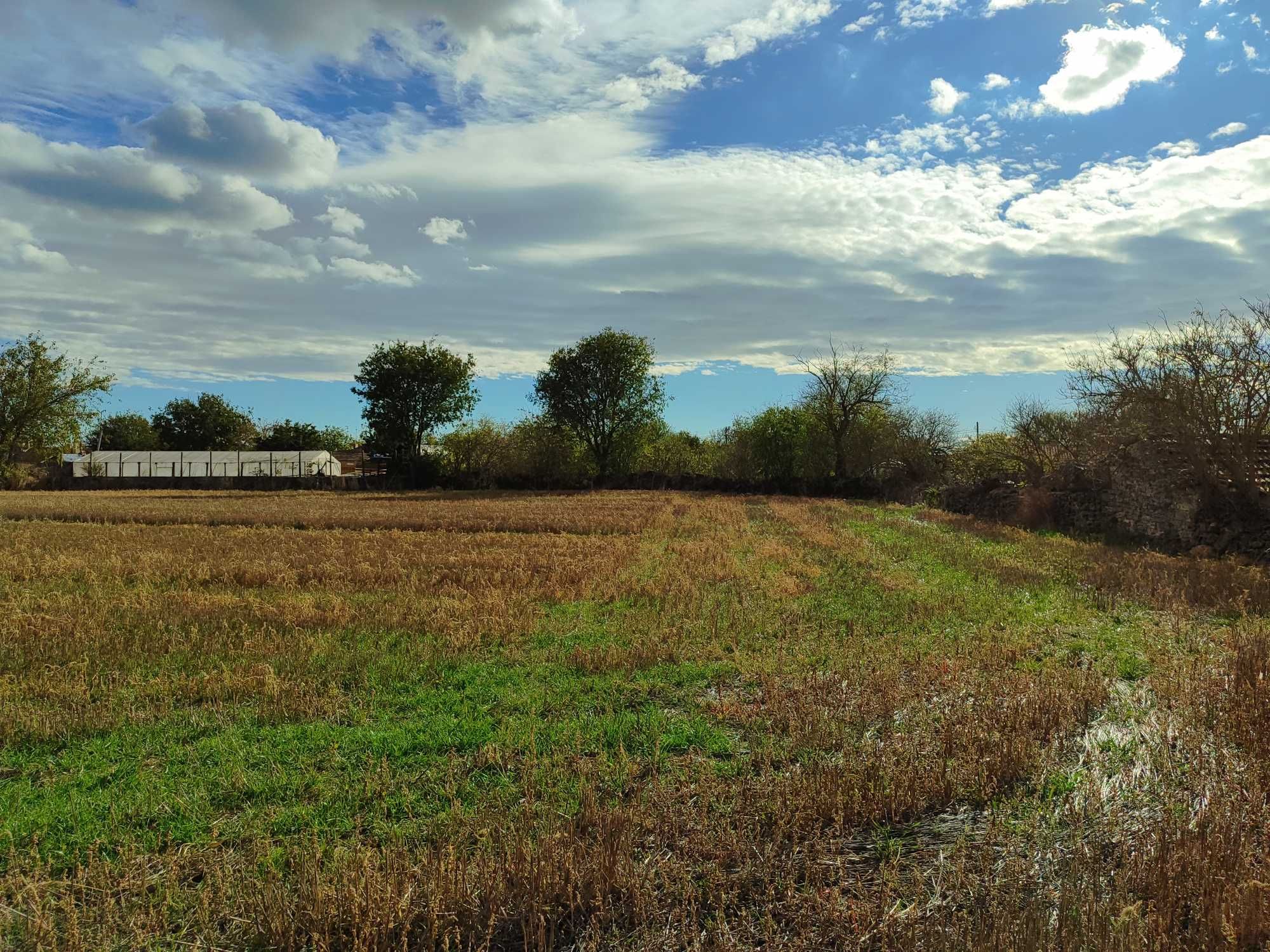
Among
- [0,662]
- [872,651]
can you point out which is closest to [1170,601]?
[872,651]

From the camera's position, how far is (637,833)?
15.4 ft

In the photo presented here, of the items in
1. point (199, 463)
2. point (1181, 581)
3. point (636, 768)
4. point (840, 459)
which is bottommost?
point (636, 768)

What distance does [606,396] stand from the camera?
184 feet

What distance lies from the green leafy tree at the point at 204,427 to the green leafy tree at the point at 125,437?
211cm

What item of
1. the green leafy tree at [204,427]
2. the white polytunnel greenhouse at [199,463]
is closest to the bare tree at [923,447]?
the white polytunnel greenhouse at [199,463]

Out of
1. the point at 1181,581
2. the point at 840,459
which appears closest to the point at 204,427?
the point at 840,459

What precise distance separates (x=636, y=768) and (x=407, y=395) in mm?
56374

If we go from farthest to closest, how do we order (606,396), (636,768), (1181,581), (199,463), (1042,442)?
A: (199,463) → (606,396) → (1042,442) → (1181,581) → (636,768)

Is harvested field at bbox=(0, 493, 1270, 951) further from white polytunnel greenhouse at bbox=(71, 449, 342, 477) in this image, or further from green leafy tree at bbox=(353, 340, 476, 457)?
white polytunnel greenhouse at bbox=(71, 449, 342, 477)

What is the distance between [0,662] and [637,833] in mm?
8468

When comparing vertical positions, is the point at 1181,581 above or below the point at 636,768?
above

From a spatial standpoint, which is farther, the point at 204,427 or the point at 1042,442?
the point at 204,427

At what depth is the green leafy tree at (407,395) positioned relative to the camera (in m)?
58.4

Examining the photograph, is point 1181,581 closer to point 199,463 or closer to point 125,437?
point 199,463
